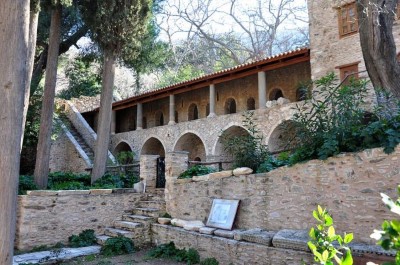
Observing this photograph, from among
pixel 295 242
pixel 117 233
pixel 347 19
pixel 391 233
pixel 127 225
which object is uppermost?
pixel 347 19

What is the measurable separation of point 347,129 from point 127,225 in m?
5.77

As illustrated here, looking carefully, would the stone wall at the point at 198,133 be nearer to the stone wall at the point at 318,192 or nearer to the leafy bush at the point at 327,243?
the stone wall at the point at 318,192

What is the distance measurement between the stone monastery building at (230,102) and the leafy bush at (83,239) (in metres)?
5.13

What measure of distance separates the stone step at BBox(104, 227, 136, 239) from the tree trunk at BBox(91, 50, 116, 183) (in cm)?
268

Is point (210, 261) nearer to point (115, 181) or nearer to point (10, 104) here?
point (10, 104)

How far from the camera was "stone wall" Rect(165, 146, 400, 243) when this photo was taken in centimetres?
470

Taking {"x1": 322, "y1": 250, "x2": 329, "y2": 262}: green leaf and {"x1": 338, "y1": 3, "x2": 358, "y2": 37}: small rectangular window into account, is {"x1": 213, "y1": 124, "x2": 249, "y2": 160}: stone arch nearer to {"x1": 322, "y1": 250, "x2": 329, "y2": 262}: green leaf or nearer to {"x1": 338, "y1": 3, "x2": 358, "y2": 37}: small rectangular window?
{"x1": 338, "y1": 3, "x2": 358, "y2": 37}: small rectangular window

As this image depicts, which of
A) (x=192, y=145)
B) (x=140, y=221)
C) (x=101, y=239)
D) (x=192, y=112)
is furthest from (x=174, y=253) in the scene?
(x=192, y=112)

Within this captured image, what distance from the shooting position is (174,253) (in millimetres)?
7340

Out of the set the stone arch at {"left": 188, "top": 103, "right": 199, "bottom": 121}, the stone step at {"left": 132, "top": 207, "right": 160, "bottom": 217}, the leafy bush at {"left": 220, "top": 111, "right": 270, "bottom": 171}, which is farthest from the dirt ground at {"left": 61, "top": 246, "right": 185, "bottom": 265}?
the stone arch at {"left": 188, "top": 103, "right": 199, "bottom": 121}

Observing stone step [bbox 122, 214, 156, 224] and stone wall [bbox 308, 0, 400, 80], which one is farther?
stone wall [bbox 308, 0, 400, 80]

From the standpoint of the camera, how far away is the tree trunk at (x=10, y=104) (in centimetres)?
408

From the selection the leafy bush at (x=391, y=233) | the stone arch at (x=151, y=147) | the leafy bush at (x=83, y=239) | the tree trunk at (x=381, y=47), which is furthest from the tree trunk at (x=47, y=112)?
the leafy bush at (x=391, y=233)

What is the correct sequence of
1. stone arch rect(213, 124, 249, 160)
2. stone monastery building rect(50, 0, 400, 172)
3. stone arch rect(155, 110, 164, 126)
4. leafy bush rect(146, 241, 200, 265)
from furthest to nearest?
stone arch rect(155, 110, 164, 126) < stone arch rect(213, 124, 249, 160) < stone monastery building rect(50, 0, 400, 172) < leafy bush rect(146, 241, 200, 265)
